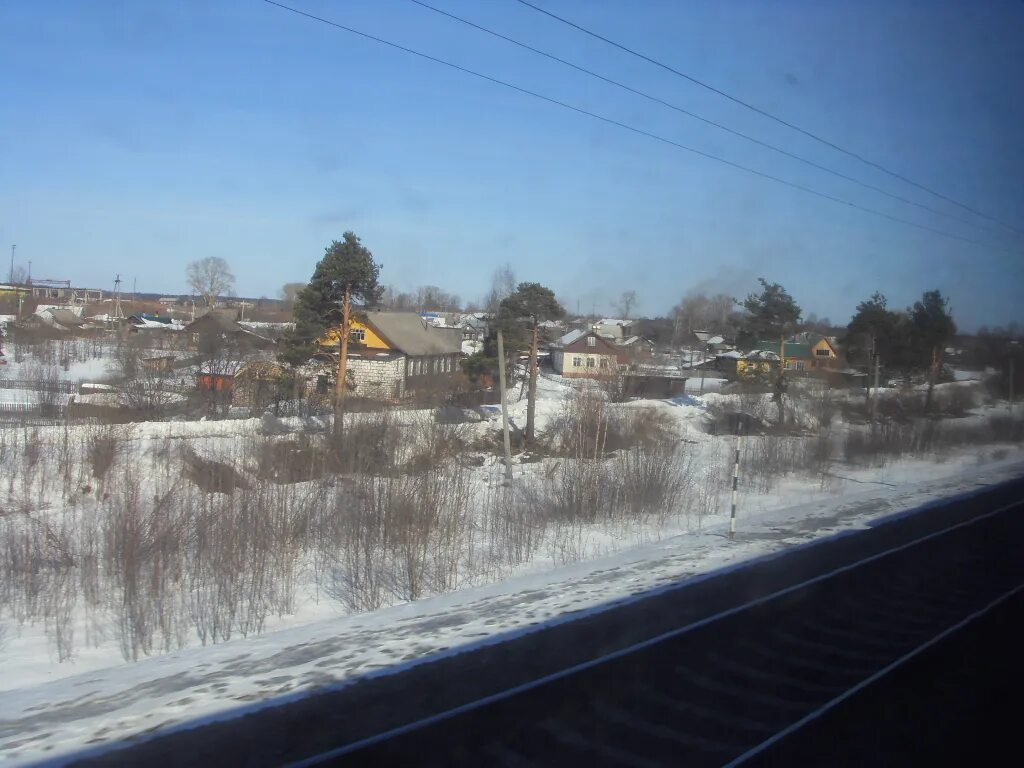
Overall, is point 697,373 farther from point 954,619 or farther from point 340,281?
point 954,619

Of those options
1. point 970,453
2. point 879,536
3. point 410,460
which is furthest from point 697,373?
point 879,536

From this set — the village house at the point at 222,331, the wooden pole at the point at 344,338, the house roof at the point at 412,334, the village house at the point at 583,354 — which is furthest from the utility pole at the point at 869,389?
the village house at the point at 222,331

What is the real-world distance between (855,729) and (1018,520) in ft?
37.1

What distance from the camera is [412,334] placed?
46.6 metres

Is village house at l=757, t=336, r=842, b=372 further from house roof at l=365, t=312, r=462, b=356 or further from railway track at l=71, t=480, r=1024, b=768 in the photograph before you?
railway track at l=71, t=480, r=1024, b=768

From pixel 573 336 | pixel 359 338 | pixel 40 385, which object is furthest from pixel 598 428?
pixel 573 336

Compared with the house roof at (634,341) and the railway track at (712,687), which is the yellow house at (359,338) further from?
the railway track at (712,687)

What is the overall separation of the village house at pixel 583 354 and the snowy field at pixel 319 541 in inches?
659

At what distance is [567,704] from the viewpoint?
5.52m

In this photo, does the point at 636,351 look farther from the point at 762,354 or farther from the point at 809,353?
the point at 809,353

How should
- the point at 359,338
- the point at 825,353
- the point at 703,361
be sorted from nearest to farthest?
the point at 825,353, the point at 359,338, the point at 703,361

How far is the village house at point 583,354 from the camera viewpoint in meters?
42.5

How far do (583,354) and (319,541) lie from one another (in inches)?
1363

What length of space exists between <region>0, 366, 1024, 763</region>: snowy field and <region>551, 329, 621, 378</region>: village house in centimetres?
1674
